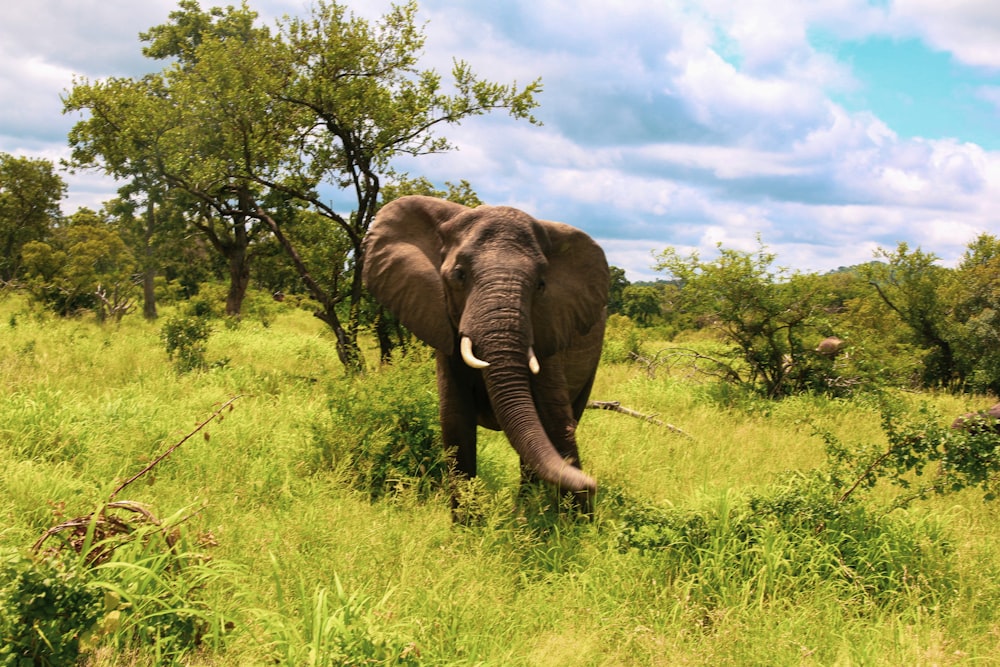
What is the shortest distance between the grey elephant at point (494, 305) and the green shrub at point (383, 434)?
692mm

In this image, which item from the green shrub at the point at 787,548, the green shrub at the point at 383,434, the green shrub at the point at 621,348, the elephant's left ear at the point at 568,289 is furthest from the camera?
the green shrub at the point at 621,348

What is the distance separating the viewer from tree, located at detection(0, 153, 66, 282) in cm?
2388

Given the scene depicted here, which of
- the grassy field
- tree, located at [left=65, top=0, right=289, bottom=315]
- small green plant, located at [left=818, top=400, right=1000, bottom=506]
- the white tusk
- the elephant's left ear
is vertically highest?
tree, located at [left=65, top=0, right=289, bottom=315]

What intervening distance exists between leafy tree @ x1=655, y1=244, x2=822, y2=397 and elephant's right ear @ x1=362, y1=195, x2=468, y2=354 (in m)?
7.28

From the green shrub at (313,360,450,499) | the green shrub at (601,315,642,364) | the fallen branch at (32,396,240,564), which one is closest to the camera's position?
the fallen branch at (32,396,240,564)

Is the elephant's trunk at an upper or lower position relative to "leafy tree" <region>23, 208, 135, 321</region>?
lower

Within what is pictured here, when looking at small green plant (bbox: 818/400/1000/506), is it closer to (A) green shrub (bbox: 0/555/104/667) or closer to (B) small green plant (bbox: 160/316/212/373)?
(A) green shrub (bbox: 0/555/104/667)

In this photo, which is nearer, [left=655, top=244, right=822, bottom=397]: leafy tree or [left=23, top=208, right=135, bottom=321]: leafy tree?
[left=655, top=244, right=822, bottom=397]: leafy tree

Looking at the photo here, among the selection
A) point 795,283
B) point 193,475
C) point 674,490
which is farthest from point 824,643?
point 795,283

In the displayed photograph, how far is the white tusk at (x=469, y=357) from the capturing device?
14.2ft

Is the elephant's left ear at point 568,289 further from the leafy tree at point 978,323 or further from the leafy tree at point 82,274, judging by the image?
the leafy tree at point 82,274

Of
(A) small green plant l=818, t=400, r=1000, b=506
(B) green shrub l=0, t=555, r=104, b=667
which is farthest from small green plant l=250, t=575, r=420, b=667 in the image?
(A) small green plant l=818, t=400, r=1000, b=506

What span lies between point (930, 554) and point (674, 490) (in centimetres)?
192

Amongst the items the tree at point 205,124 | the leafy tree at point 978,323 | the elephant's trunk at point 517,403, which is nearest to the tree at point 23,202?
the tree at point 205,124
